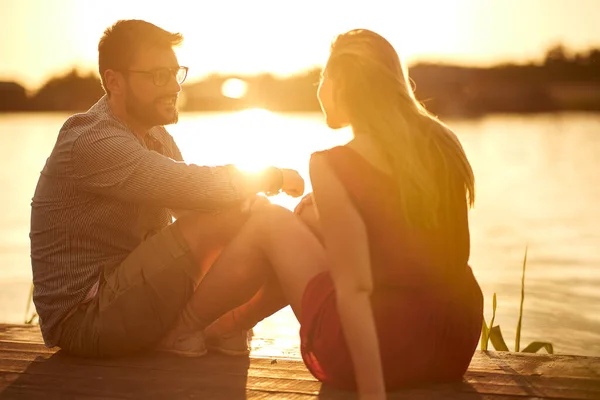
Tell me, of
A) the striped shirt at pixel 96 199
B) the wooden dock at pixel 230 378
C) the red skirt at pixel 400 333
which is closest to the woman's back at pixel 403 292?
the red skirt at pixel 400 333

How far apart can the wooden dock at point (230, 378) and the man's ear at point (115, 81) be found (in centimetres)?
103

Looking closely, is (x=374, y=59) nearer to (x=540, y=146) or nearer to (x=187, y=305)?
(x=187, y=305)

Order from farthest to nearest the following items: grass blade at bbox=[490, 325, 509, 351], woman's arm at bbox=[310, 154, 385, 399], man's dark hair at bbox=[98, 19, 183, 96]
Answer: grass blade at bbox=[490, 325, 509, 351] → man's dark hair at bbox=[98, 19, 183, 96] → woman's arm at bbox=[310, 154, 385, 399]

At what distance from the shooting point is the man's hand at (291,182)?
3.62m

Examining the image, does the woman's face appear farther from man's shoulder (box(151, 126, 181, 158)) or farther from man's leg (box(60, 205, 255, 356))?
man's shoulder (box(151, 126, 181, 158))

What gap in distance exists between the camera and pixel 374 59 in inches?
110

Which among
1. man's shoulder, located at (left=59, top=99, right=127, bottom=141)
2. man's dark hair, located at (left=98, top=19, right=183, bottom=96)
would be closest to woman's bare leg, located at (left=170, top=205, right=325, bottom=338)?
man's shoulder, located at (left=59, top=99, right=127, bottom=141)

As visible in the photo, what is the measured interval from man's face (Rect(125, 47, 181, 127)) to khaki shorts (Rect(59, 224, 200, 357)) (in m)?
0.52

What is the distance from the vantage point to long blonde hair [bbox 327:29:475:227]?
2.81 metres

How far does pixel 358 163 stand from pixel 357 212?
0.15m

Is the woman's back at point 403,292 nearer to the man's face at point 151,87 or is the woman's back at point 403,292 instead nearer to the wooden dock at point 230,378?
the wooden dock at point 230,378

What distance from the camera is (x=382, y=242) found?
291 centimetres

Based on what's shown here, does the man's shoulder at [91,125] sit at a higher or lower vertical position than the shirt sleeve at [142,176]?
higher

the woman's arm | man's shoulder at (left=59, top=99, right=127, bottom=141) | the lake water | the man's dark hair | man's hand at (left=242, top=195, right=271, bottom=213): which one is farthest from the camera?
the lake water
